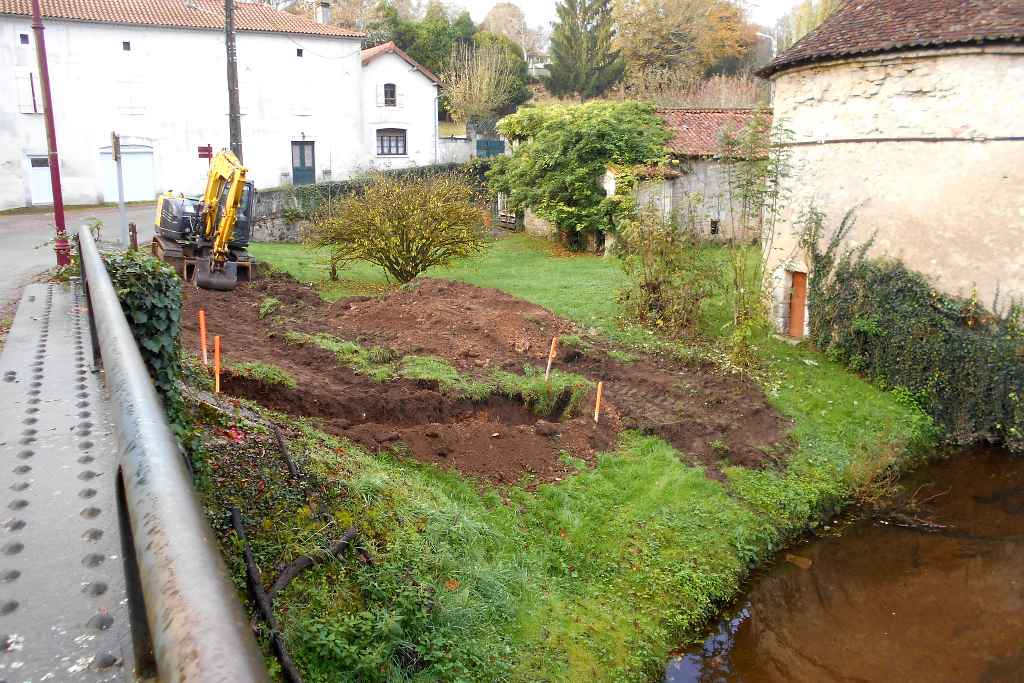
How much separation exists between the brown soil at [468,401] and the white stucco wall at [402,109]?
23333mm

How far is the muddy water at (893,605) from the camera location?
27.3ft

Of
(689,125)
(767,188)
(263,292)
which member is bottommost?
(263,292)

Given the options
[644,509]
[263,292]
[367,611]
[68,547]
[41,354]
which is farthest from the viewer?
[263,292]

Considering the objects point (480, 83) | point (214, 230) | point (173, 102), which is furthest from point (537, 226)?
point (480, 83)

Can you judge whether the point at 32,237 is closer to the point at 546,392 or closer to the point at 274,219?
the point at 274,219

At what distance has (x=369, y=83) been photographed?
3894 cm

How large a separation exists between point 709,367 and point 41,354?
1191cm

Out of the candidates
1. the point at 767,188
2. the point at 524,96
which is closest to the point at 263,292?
the point at 767,188

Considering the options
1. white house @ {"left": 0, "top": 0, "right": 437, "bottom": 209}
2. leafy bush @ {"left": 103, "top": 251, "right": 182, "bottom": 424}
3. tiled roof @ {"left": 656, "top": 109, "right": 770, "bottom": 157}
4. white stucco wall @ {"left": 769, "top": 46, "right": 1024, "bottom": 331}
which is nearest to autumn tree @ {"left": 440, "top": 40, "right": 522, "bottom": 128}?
white house @ {"left": 0, "top": 0, "right": 437, "bottom": 209}

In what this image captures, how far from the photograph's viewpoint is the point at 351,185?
31.8 m

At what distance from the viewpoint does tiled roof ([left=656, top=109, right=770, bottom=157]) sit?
90.7 ft

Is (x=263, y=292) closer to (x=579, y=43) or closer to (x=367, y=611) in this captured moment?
(x=367, y=611)

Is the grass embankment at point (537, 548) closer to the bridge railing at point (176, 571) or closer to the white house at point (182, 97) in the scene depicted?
the bridge railing at point (176, 571)

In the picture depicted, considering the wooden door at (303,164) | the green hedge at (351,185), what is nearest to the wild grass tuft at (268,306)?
the green hedge at (351,185)
